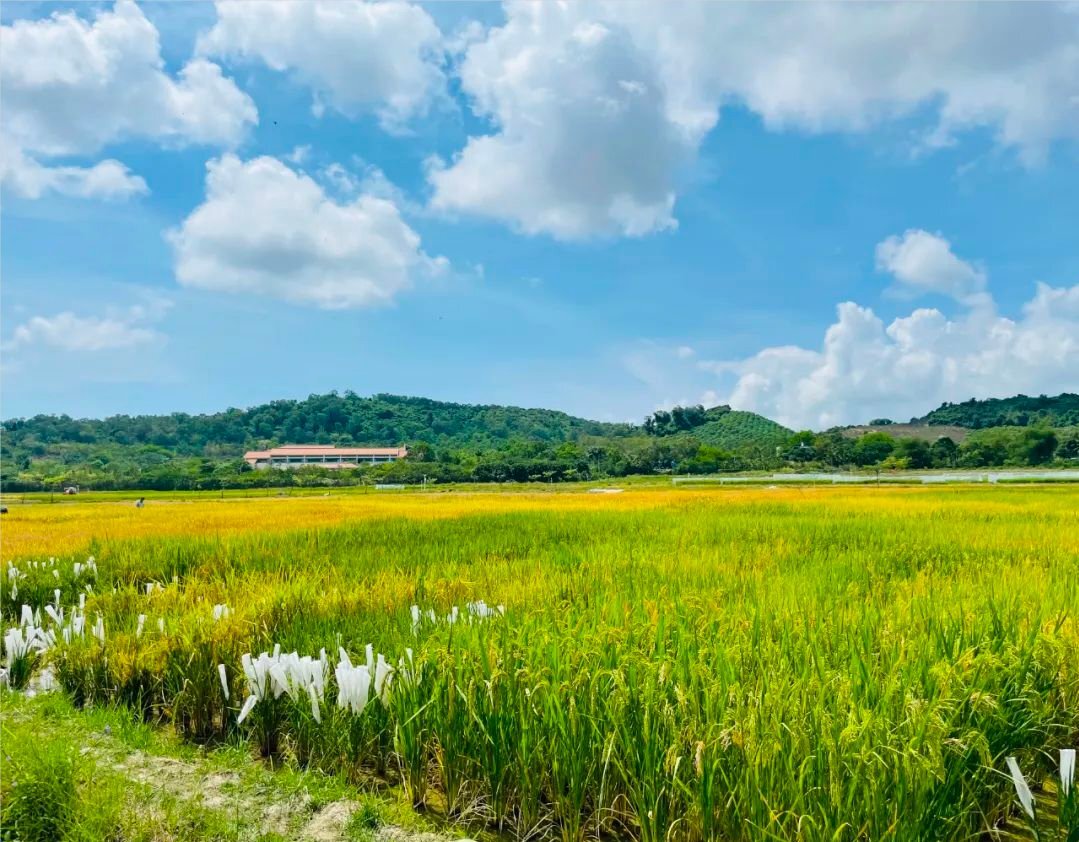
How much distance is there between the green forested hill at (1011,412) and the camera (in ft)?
400

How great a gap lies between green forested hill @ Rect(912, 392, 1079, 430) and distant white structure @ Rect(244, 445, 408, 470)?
12106 centimetres

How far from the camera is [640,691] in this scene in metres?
2.84

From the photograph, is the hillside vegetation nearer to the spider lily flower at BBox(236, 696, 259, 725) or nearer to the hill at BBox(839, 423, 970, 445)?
the hill at BBox(839, 423, 970, 445)

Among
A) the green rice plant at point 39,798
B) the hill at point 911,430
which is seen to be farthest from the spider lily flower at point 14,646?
the hill at point 911,430

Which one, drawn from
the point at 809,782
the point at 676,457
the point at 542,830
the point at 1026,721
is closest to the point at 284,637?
the point at 542,830

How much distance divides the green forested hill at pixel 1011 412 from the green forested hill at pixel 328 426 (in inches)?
3064

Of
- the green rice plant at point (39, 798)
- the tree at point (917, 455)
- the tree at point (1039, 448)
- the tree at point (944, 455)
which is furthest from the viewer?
the tree at point (917, 455)

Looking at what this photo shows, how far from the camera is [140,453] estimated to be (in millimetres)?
110312

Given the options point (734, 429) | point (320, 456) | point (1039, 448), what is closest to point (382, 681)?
point (1039, 448)

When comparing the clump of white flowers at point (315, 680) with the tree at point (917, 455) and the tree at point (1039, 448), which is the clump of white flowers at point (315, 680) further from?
the tree at point (1039, 448)

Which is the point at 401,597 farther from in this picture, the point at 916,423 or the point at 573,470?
the point at 916,423

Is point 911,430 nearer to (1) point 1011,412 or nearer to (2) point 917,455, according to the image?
(1) point 1011,412

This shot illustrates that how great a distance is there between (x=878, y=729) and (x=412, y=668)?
2.07m

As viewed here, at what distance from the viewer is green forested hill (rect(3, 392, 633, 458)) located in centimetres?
12069
